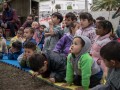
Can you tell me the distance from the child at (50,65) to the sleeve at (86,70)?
56 centimetres

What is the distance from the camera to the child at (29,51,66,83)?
13.5ft

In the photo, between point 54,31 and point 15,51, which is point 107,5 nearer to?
point 15,51

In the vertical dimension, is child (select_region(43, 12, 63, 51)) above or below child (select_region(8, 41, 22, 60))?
above

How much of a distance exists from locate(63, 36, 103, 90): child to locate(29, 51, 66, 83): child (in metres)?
0.28

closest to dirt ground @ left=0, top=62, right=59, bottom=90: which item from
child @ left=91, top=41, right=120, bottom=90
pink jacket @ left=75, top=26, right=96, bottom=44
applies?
pink jacket @ left=75, top=26, right=96, bottom=44

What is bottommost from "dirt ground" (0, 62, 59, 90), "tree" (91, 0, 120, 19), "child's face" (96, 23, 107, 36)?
"dirt ground" (0, 62, 59, 90)

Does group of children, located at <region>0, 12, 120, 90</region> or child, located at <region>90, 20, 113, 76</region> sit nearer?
group of children, located at <region>0, 12, 120, 90</region>

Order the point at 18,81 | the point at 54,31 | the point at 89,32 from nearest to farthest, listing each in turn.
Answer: the point at 18,81
the point at 89,32
the point at 54,31

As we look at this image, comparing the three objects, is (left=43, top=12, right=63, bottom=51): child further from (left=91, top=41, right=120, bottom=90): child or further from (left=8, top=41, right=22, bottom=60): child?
(left=91, top=41, right=120, bottom=90): child

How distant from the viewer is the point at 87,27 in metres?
5.11

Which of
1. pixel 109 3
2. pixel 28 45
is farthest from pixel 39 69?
pixel 109 3

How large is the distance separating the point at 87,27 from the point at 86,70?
1356mm

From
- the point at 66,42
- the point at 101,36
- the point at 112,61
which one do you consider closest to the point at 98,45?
the point at 101,36

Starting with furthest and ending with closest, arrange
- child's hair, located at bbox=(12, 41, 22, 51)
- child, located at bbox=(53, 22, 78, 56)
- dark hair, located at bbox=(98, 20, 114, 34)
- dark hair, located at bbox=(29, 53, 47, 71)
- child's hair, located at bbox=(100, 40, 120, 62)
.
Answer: child's hair, located at bbox=(12, 41, 22, 51) → child, located at bbox=(53, 22, 78, 56) → dark hair, located at bbox=(98, 20, 114, 34) → dark hair, located at bbox=(29, 53, 47, 71) → child's hair, located at bbox=(100, 40, 120, 62)
